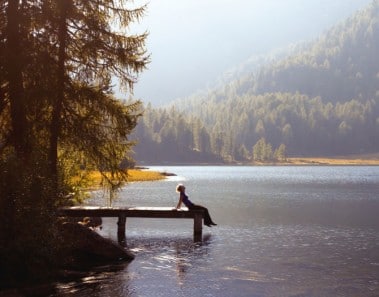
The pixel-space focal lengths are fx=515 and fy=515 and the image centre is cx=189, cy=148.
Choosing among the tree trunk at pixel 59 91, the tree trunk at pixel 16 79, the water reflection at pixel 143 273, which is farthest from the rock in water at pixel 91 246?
the tree trunk at pixel 16 79

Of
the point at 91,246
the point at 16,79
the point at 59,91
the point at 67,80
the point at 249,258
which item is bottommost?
the point at 249,258

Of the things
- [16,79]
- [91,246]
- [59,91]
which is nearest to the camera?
[16,79]

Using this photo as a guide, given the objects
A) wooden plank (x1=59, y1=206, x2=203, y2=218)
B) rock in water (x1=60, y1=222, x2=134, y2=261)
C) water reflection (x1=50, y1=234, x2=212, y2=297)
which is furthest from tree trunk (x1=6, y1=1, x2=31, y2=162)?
wooden plank (x1=59, y1=206, x2=203, y2=218)

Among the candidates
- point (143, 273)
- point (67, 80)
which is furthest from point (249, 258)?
point (67, 80)

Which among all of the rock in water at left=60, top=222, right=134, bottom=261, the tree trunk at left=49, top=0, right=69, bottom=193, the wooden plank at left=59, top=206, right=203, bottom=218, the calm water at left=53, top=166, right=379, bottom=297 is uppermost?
the tree trunk at left=49, top=0, right=69, bottom=193

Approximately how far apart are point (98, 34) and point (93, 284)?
11.9 m

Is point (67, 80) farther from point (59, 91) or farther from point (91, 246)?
point (91, 246)

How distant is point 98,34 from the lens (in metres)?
24.9

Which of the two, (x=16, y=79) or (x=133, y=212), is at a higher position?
(x=16, y=79)

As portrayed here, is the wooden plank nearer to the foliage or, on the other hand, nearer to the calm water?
the calm water

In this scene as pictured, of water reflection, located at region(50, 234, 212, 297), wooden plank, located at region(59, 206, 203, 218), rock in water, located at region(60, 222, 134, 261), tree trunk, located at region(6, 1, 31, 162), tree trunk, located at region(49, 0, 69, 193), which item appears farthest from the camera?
wooden plank, located at region(59, 206, 203, 218)

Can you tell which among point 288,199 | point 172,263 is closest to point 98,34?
point 172,263

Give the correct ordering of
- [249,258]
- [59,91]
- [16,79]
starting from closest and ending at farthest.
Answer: [16,79], [59,91], [249,258]

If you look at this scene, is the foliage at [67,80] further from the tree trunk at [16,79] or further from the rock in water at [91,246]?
the rock in water at [91,246]
